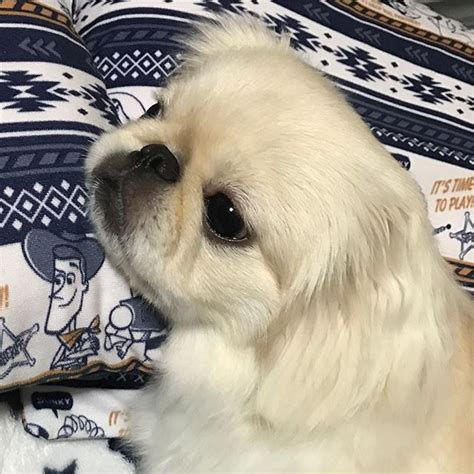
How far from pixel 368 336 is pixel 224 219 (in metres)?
0.24

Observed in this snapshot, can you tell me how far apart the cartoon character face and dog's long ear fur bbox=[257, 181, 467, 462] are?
0.28 m

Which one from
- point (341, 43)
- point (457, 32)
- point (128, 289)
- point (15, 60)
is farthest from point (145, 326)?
point (457, 32)

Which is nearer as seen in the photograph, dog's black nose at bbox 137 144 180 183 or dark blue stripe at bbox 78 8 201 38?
dog's black nose at bbox 137 144 180 183

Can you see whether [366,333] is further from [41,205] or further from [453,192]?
[453,192]

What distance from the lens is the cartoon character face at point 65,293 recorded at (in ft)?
3.79

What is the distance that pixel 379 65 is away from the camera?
1.68m

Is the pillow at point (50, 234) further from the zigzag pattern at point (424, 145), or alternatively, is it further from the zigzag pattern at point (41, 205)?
the zigzag pattern at point (424, 145)

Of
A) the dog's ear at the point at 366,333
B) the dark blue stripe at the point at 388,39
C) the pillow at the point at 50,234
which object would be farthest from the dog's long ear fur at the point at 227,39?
the dog's ear at the point at 366,333

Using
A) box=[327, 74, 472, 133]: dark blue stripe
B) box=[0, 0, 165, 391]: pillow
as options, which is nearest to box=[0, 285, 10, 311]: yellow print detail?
box=[0, 0, 165, 391]: pillow

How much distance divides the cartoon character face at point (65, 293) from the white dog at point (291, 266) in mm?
59

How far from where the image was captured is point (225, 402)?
46.3 inches

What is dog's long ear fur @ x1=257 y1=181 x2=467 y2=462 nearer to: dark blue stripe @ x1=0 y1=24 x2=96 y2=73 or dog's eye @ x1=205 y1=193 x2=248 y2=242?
dog's eye @ x1=205 y1=193 x2=248 y2=242

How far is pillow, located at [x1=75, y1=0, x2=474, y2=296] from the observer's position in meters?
1.43

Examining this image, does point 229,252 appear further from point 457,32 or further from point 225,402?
point 457,32
